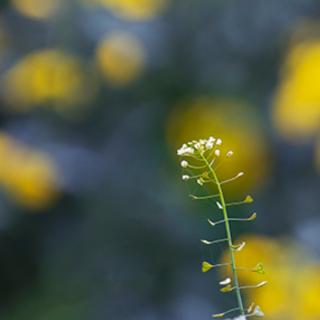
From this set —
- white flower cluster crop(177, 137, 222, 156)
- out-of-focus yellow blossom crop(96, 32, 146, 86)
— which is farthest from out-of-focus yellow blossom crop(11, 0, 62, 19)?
white flower cluster crop(177, 137, 222, 156)

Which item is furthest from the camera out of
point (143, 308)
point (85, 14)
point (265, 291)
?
point (85, 14)

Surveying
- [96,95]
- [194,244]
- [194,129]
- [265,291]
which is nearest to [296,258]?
[265,291]

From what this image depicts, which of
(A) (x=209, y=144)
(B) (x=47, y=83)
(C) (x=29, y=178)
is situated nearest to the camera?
(A) (x=209, y=144)

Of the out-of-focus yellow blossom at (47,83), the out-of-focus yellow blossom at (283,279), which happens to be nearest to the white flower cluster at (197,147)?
the out-of-focus yellow blossom at (283,279)

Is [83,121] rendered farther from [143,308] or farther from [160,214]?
[143,308]

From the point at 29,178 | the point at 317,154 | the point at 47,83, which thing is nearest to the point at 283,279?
the point at 317,154

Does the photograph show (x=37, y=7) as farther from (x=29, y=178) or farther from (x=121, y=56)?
(x=29, y=178)
